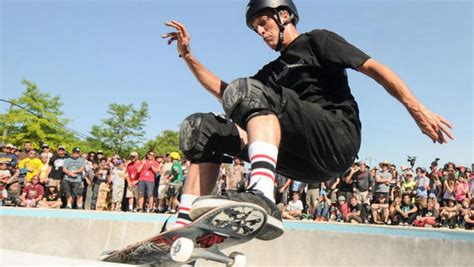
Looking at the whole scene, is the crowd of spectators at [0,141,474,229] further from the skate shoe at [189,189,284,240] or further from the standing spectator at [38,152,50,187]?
the skate shoe at [189,189,284,240]

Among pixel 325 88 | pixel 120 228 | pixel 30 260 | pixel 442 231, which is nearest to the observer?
pixel 30 260

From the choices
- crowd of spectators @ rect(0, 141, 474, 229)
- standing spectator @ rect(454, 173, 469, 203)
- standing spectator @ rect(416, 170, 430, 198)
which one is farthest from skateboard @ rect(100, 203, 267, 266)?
standing spectator @ rect(454, 173, 469, 203)

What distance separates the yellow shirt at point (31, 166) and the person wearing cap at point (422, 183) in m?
10.8

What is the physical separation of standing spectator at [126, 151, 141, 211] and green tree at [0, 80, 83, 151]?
2722 centimetres

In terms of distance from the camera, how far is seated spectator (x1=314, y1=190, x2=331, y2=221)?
12320 mm

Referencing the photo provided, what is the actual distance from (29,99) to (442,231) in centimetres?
3857

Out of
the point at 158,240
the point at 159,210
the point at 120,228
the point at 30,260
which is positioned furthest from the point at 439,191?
the point at 30,260

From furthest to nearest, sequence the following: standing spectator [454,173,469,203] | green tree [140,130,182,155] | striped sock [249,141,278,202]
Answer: green tree [140,130,182,155]
standing spectator [454,173,469,203]
striped sock [249,141,278,202]

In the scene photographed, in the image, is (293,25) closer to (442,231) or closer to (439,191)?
(442,231)

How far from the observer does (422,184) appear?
1218cm

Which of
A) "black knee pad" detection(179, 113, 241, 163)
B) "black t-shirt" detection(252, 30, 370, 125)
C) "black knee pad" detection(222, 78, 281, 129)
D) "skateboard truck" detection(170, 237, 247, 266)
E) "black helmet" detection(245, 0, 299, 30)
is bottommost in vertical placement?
"skateboard truck" detection(170, 237, 247, 266)

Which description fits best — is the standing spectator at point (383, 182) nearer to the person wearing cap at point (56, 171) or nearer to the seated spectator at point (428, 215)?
the seated spectator at point (428, 215)

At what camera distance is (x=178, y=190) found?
41.2 ft

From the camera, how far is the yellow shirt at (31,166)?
12.3 m
